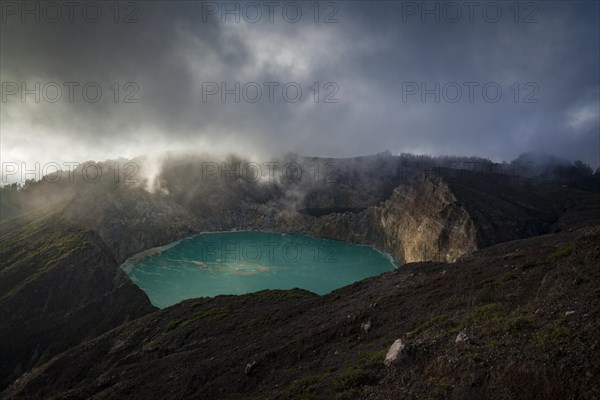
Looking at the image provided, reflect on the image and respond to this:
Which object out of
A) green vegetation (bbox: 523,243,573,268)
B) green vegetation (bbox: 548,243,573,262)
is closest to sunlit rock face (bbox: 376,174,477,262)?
green vegetation (bbox: 523,243,573,268)

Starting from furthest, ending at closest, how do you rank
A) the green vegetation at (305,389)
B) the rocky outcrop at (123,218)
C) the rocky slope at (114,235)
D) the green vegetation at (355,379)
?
the rocky outcrop at (123,218), the rocky slope at (114,235), the green vegetation at (305,389), the green vegetation at (355,379)

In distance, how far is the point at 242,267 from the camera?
145 meters

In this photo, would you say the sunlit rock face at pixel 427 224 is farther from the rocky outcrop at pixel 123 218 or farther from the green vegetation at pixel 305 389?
the rocky outcrop at pixel 123 218

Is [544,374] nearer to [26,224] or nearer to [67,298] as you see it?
[67,298]

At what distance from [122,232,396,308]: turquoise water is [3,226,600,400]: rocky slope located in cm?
6033

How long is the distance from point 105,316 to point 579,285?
8617 cm

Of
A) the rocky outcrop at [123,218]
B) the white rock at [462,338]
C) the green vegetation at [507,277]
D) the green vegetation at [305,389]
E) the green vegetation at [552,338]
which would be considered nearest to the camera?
the green vegetation at [552,338]

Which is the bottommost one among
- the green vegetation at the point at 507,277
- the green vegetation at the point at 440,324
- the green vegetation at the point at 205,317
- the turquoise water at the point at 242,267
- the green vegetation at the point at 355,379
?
the turquoise water at the point at 242,267

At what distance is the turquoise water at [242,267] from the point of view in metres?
120

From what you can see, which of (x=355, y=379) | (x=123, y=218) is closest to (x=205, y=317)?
(x=355, y=379)

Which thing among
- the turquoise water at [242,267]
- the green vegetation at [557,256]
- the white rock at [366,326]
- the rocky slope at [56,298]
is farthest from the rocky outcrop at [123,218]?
the green vegetation at [557,256]

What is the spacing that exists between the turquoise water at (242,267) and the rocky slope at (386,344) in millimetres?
60334

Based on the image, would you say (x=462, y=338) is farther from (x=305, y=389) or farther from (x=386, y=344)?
(x=305, y=389)

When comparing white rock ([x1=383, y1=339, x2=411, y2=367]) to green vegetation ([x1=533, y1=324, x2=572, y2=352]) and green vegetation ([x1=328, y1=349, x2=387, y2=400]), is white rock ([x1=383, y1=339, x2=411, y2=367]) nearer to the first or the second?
green vegetation ([x1=328, y1=349, x2=387, y2=400])
